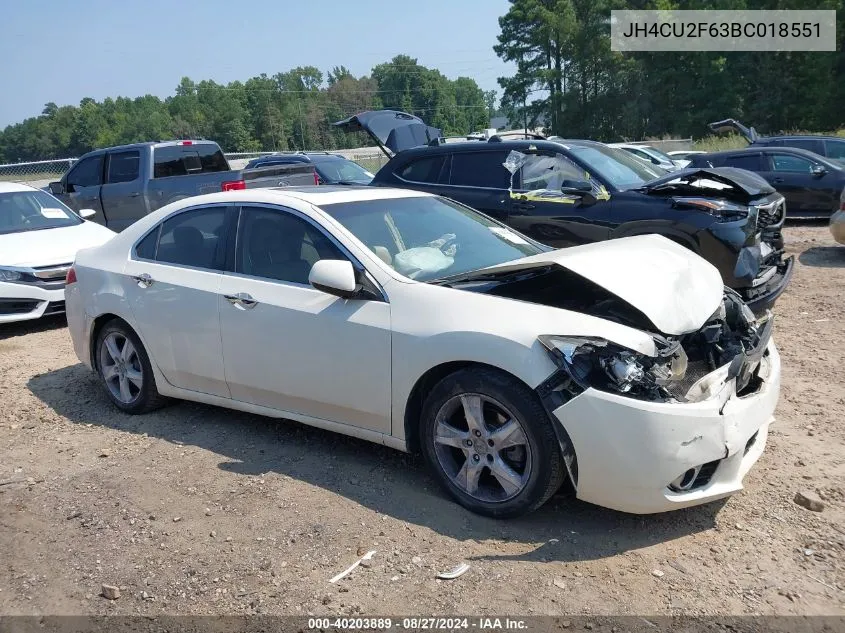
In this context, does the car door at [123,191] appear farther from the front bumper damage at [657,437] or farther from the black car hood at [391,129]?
the front bumper damage at [657,437]

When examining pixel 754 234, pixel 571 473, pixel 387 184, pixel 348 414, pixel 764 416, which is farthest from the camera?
pixel 387 184

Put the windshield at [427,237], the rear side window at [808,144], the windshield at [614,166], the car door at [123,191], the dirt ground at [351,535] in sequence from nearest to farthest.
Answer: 1. the dirt ground at [351,535]
2. the windshield at [427,237]
3. the windshield at [614,166]
4. the car door at [123,191]
5. the rear side window at [808,144]

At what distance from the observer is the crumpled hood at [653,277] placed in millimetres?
3615

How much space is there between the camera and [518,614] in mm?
3016

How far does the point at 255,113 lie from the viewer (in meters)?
76.4

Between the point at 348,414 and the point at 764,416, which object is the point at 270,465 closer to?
the point at 348,414

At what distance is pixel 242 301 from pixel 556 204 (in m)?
4.01

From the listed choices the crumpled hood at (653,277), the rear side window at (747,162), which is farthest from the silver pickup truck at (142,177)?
the rear side window at (747,162)

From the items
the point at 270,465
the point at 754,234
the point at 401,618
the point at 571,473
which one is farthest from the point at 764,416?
the point at 754,234

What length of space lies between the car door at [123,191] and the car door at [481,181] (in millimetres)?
5871

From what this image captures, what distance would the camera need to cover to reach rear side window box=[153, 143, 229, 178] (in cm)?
1220

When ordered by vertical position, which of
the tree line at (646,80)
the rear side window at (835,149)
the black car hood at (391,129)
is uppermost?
the tree line at (646,80)

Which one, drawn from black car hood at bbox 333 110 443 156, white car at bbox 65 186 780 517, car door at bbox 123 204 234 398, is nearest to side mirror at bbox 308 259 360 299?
white car at bbox 65 186 780 517

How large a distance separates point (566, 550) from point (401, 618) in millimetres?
843
